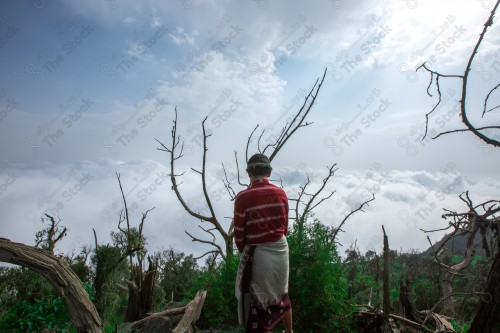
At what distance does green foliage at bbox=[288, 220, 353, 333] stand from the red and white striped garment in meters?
1.52

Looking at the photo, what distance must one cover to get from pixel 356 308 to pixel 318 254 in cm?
113

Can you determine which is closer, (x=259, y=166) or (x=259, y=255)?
(x=259, y=255)

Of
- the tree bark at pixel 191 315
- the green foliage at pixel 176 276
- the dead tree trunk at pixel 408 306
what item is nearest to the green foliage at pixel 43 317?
the tree bark at pixel 191 315

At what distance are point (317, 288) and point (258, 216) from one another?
2.00 metres

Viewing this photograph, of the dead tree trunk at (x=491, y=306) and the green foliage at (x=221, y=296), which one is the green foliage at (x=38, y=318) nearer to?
the green foliage at (x=221, y=296)

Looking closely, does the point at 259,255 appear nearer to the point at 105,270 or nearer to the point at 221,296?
the point at 221,296

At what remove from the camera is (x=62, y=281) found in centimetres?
444

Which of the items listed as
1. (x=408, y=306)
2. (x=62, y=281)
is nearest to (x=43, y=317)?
(x=62, y=281)

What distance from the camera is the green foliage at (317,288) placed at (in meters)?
5.34

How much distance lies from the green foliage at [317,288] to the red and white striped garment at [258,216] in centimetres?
Answer: 152

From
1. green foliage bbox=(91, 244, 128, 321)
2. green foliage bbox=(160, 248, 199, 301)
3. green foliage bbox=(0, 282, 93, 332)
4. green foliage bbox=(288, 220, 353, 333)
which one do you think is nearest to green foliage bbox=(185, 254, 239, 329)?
green foliage bbox=(288, 220, 353, 333)

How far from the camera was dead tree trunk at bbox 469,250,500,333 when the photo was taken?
12.8 ft

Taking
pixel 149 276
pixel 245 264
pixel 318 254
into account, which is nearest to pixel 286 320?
pixel 245 264

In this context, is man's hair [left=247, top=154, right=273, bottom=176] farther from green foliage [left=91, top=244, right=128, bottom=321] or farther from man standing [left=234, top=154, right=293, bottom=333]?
green foliage [left=91, top=244, right=128, bottom=321]
